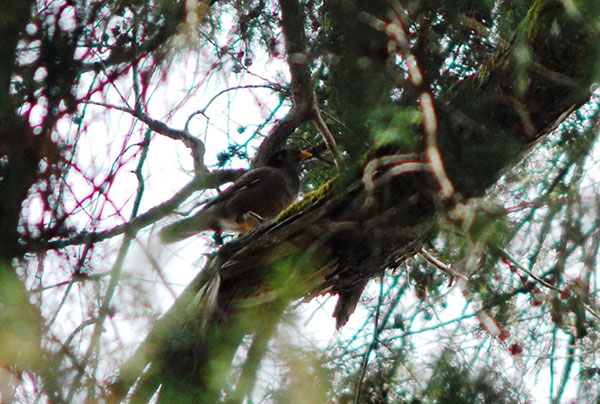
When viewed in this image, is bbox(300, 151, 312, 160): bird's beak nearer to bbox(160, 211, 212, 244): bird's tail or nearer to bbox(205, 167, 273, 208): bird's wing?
bbox(205, 167, 273, 208): bird's wing

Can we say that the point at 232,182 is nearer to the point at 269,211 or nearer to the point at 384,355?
the point at 269,211

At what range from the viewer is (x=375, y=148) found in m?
2.85

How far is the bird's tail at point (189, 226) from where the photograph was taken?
14.3 feet

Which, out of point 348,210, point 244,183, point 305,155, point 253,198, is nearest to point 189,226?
point 244,183

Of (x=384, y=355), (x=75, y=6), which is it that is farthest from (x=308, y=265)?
(x=75, y=6)

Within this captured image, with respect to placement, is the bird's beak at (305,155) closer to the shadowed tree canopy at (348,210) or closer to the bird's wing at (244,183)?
the bird's wing at (244,183)

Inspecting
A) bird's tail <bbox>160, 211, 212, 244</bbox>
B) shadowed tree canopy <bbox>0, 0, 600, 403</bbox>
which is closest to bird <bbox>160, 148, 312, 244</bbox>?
bird's tail <bbox>160, 211, 212, 244</bbox>

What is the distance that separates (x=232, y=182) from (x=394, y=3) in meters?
2.81

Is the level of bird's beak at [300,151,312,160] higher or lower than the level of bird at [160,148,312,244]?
higher

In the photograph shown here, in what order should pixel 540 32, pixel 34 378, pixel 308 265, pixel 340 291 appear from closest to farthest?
1. pixel 34 378
2. pixel 540 32
3. pixel 308 265
4. pixel 340 291

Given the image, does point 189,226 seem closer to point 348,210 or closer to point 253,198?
point 253,198

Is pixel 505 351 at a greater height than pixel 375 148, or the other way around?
pixel 375 148

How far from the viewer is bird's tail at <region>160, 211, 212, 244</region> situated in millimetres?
4364

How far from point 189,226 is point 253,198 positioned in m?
0.65
